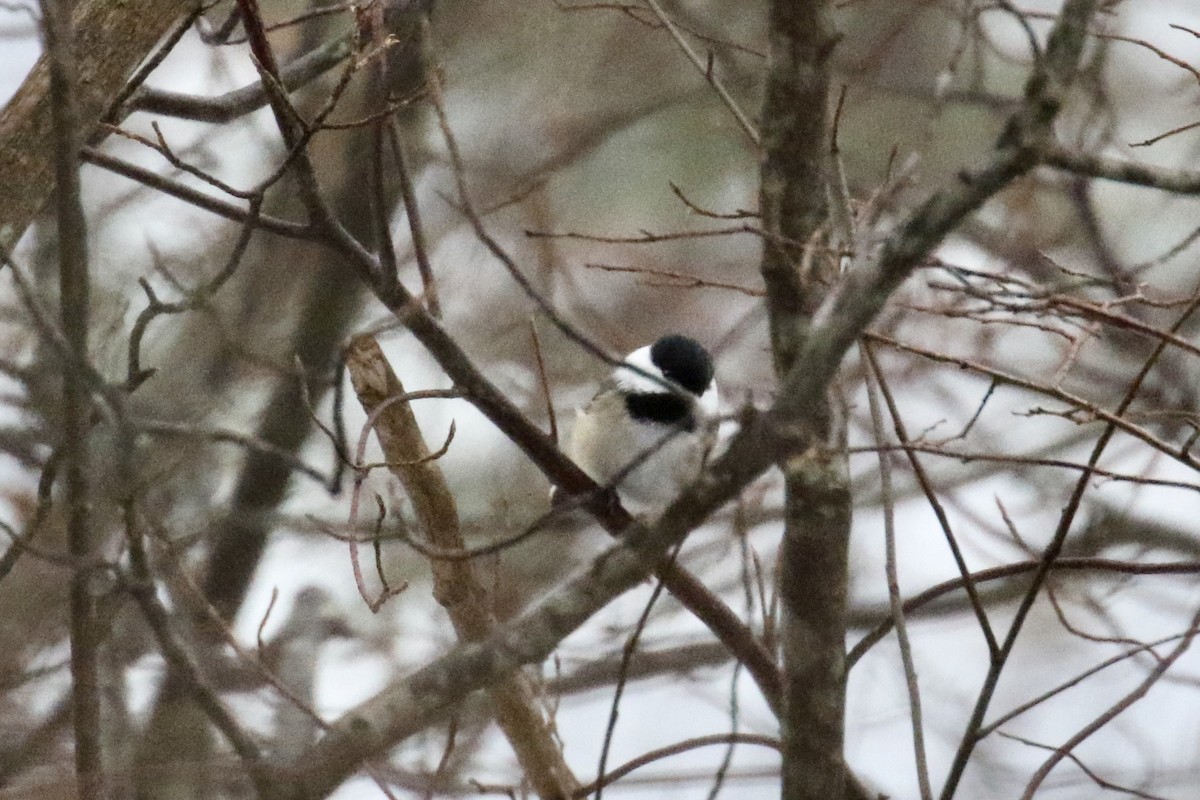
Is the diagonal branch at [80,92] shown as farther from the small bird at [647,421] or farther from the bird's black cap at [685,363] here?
the bird's black cap at [685,363]

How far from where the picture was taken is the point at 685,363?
9.87ft

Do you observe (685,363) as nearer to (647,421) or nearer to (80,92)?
(647,421)

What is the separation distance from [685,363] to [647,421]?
17 cm

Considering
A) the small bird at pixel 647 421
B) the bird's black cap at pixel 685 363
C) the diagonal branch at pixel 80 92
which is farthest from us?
the bird's black cap at pixel 685 363

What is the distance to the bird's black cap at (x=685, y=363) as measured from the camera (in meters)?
2.99

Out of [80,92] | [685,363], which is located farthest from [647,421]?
[80,92]

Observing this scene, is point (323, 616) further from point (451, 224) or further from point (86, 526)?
point (86, 526)

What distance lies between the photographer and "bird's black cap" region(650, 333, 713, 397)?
118 inches

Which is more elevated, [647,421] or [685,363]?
[685,363]

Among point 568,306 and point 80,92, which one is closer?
point 80,92

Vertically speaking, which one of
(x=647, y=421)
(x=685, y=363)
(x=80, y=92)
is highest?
(x=685, y=363)

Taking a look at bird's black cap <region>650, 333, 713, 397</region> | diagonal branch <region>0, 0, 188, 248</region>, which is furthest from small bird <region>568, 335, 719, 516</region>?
diagonal branch <region>0, 0, 188, 248</region>

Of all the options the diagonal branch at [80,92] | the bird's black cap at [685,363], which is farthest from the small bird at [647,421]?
the diagonal branch at [80,92]

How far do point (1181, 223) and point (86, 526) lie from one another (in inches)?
164
